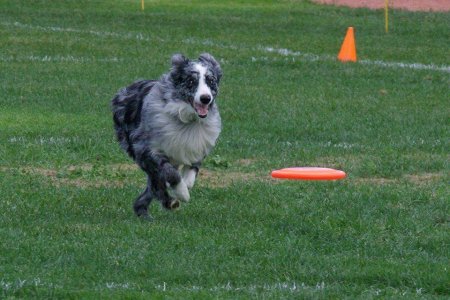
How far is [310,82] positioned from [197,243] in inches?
444

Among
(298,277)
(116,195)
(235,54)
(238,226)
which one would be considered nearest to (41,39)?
(235,54)

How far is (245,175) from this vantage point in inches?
503

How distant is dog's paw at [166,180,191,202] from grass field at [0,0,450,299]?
22 centimetres

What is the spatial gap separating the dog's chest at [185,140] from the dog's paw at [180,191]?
309 mm

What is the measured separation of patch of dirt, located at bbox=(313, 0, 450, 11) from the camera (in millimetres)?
34219

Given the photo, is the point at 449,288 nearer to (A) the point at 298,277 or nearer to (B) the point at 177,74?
(A) the point at 298,277

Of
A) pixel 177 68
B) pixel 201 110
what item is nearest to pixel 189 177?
pixel 201 110

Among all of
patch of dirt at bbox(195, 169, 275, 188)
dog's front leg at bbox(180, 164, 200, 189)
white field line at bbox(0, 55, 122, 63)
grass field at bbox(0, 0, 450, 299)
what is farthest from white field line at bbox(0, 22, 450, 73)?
dog's front leg at bbox(180, 164, 200, 189)

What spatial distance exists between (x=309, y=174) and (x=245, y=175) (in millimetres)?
846

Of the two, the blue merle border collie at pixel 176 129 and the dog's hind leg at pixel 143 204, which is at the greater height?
the blue merle border collie at pixel 176 129

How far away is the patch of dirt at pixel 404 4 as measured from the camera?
34.2 m

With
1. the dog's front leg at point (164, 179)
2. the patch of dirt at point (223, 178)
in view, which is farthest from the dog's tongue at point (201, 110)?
the patch of dirt at point (223, 178)

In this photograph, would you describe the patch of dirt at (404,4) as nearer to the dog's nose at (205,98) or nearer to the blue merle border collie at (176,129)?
the blue merle border collie at (176,129)

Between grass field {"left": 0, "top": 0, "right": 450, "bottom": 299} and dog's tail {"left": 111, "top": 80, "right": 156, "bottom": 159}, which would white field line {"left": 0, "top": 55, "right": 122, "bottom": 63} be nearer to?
grass field {"left": 0, "top": 0, "right": 450, "bottom": 299}
